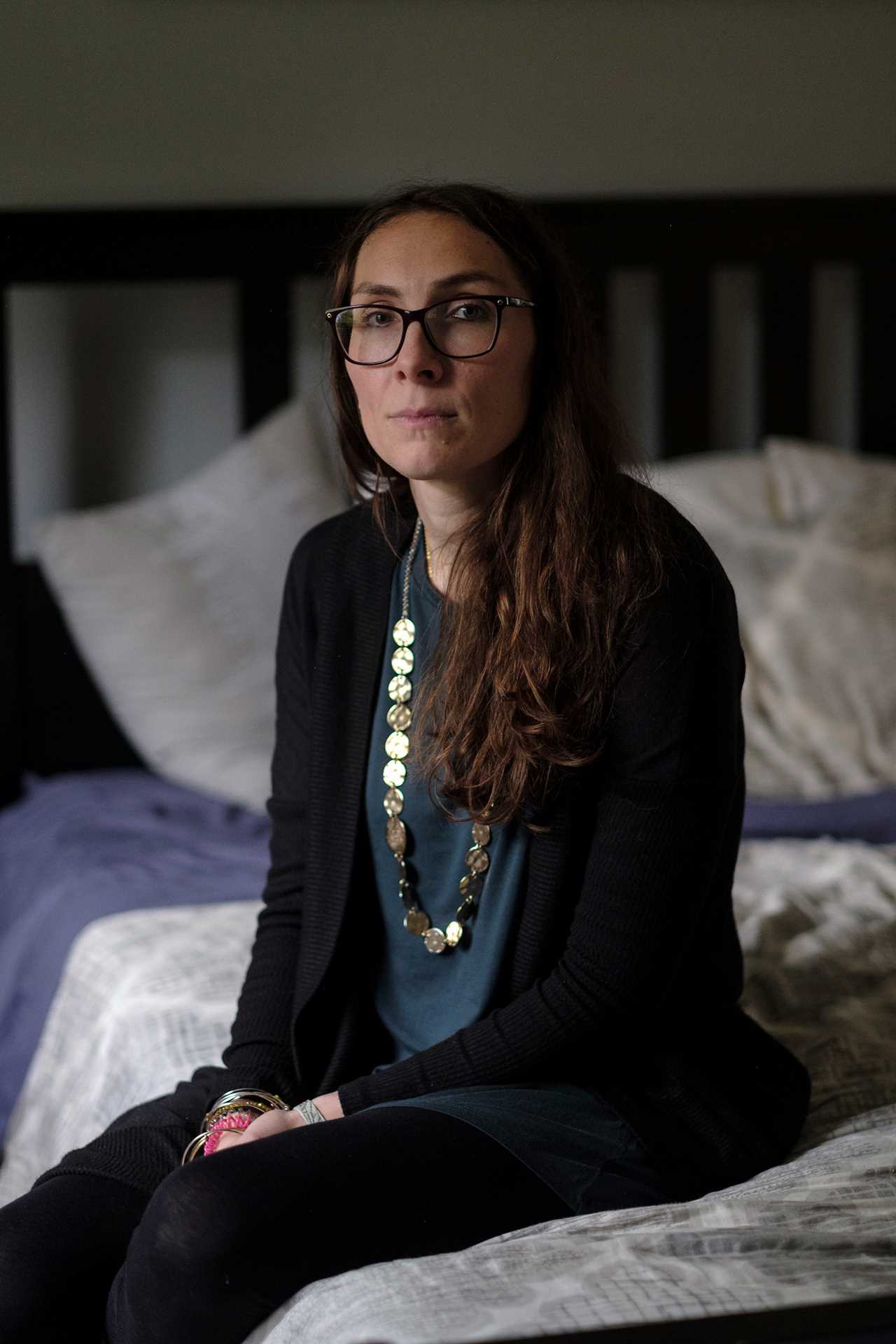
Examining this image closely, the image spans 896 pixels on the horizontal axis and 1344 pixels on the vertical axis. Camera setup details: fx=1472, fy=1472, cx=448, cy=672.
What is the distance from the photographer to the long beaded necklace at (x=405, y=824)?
3.59ft

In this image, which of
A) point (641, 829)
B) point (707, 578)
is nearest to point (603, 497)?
point (707, 578)

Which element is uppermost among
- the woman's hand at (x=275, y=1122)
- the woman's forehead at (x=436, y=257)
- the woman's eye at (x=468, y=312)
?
the woman's forehead at (x=436, y=257)

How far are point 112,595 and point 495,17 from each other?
3.85 feet

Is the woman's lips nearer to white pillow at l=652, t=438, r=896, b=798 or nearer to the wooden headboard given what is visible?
white pillow at l=652, t=438, r=896, b=798

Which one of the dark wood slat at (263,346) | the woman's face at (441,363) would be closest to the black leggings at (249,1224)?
the woman's face at (441,363)

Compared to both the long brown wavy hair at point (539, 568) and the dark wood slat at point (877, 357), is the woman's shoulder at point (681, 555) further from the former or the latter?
the dark wood slat at point (877, 357)

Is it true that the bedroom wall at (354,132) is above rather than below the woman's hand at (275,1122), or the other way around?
above

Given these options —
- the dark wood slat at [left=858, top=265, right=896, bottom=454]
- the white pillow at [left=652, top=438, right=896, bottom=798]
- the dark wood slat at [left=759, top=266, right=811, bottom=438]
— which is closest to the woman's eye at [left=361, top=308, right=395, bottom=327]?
the white pillow at [left=652, top=438, right=896, bottom=798]

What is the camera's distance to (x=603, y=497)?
1.06 m

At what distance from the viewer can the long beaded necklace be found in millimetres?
1095

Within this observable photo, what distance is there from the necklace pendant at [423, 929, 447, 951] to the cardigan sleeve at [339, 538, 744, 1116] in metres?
0.08

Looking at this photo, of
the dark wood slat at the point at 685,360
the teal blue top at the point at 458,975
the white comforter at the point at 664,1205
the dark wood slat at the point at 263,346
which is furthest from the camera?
the dark wood slat at the point at 685,360

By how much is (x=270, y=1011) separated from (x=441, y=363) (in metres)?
0.52

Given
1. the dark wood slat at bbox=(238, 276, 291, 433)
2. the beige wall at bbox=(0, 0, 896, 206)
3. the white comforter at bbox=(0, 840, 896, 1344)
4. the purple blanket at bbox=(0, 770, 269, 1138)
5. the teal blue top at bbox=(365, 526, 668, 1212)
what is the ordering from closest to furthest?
the white comforter at bbox=(0, 840, 896, 1344)
the teal blue top at bbox=(365, 526, 668, 1212)
the purple blanket at bbox=(0, 770, 269, 1138)
the beige wall at bbox=(0, 0, 896, 206)
the dark wood slat at bbox=(238, 276, 291, 433)
